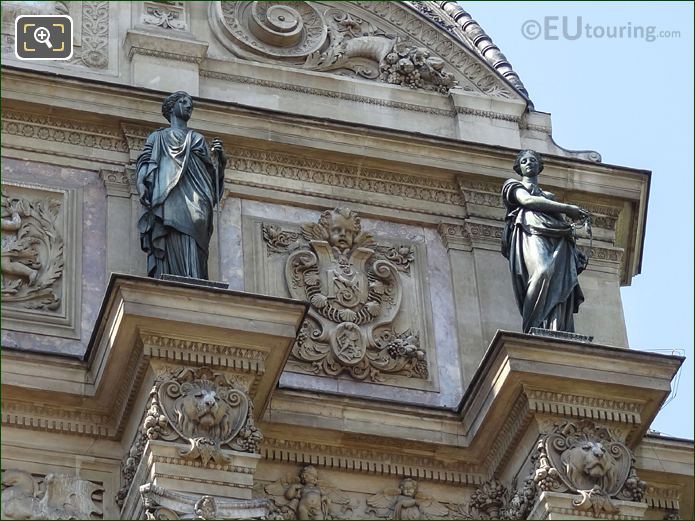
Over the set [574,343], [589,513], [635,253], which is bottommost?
[589,513]

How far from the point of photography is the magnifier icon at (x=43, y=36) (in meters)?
19.1

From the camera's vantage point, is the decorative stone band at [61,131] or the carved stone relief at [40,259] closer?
the carved stone relief at [40,259]

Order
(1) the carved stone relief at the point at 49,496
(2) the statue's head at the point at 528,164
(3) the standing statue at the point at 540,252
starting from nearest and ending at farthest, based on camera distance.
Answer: (1) the carved stone relief at the point at 49,496
(3) the standing statue at the point at 540,252
(2) the statue's head at the point at 528,164

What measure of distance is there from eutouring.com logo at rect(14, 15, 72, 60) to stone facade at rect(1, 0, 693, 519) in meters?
0.09

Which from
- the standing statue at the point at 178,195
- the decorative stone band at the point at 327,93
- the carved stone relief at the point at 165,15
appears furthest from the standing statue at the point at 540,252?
the carved stone relief at the point at 165,15

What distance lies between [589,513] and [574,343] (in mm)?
1213

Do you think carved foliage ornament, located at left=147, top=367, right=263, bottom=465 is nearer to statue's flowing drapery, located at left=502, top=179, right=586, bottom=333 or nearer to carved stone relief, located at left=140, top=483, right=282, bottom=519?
carved stone relief, located at left=140, top=483, right=282, bottom=519

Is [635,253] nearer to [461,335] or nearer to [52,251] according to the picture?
[461,335]

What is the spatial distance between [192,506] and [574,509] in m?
2.55

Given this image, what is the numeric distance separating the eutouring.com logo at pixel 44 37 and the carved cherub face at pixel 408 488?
173 inches

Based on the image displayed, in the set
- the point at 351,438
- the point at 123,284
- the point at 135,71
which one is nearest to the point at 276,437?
the point at 351,438

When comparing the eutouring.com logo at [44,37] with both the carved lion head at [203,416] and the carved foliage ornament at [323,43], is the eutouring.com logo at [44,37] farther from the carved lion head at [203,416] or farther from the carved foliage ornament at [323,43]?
the carved lion head at [203,416]

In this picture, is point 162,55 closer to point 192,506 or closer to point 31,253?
point 31,253

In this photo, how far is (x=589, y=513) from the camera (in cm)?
1628
